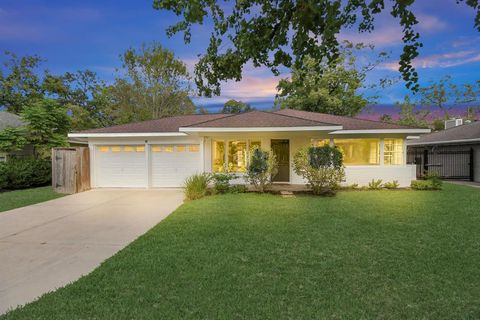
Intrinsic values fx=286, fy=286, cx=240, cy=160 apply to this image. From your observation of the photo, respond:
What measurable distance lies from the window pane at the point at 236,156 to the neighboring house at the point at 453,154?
12.1 metres

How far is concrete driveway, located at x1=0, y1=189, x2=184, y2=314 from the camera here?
13.1 feet

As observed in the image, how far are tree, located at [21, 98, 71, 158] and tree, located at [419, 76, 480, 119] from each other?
37454 mm

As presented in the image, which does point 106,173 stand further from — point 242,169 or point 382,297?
point 382,297

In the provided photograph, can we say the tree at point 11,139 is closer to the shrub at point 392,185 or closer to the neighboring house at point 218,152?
the neighboring house at point 218,152

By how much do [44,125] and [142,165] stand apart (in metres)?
5.78

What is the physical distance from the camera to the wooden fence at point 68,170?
12703 millimetres

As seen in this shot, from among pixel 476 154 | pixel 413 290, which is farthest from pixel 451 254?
pixel 476 154

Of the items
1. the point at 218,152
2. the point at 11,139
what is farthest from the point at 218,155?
the point at 11,139

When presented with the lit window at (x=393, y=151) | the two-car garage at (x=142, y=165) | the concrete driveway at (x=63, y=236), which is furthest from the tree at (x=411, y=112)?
the concrete driveway at (x=63, y=236)

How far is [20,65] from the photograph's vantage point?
2880 cm

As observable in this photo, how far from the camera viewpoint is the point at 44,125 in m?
14.8

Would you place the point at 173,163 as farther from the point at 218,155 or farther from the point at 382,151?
the point at 382,151

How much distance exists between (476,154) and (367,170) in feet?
31.1

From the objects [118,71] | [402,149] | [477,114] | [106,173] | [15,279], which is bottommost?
[15,279]
